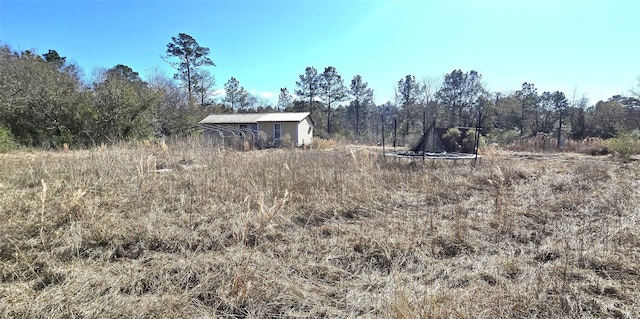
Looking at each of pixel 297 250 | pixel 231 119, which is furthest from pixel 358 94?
pixel 297 250

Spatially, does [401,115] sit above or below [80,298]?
above

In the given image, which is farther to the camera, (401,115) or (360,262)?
(401,115)

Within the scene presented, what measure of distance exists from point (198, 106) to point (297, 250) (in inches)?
913

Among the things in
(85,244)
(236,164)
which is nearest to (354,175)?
(236,164)

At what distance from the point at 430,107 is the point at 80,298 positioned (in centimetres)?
3660

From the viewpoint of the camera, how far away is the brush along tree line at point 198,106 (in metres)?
11.7

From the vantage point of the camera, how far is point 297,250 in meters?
2.81

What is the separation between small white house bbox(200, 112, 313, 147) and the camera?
2119 centimetres

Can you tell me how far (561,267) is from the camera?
7.97 ft

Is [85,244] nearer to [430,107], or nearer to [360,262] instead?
[360,262]

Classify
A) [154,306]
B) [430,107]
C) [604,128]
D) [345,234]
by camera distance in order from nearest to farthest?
[154,306]
[345,234]
[604,128]
[430,107]

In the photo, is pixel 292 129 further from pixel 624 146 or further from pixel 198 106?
pixel 624 146

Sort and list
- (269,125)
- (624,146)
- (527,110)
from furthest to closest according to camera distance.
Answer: (527,110) → (269,125) → (624,146)

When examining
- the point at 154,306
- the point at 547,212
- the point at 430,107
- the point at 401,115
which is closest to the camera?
the point at 154,306
